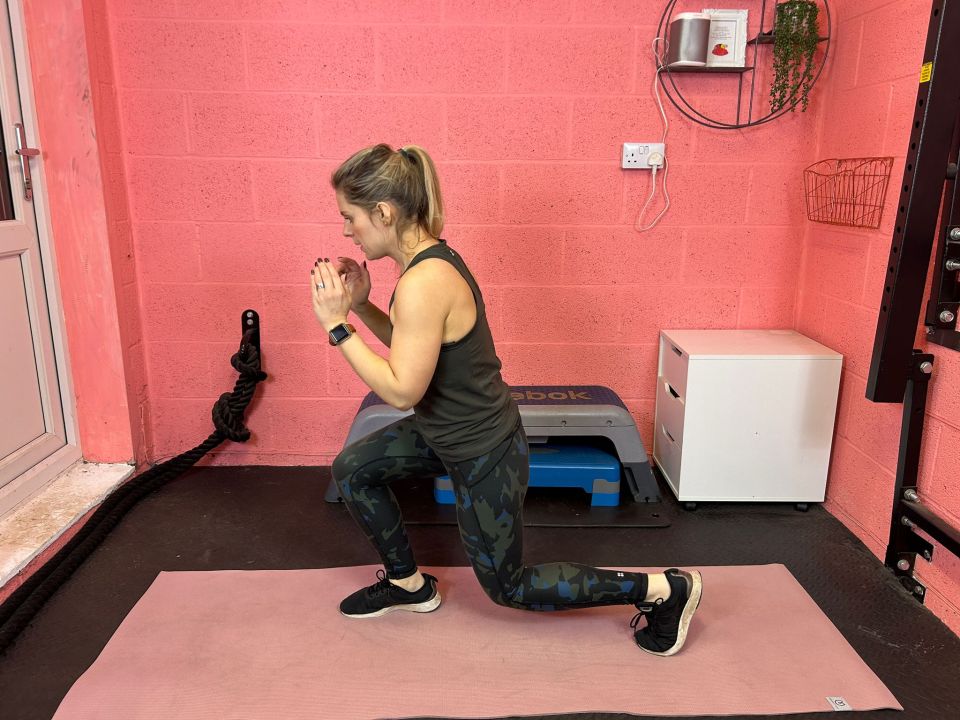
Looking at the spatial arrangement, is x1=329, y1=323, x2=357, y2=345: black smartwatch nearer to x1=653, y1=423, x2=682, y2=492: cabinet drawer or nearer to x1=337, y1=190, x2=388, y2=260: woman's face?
x1=337, y1=190, x2=388, y2=260: woman's face

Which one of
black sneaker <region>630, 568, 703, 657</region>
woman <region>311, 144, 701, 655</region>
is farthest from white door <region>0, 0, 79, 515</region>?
black sneaker <region>630, 568, 703, 657</region>

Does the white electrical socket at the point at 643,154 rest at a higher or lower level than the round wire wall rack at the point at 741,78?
lower

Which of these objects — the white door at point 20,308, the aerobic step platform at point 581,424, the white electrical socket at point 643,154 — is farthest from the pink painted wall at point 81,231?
the white electrical socket at point 643,154

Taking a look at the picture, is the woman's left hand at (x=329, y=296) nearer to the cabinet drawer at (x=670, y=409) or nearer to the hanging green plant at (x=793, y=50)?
the cabinet drawer at (x=670, y=409)

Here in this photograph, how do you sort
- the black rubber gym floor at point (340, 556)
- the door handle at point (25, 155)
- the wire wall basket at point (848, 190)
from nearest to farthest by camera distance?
the black rubber gym floor at point (340, 556), the wire wall basket at point (848, 190), the door handle at point (25, 155)

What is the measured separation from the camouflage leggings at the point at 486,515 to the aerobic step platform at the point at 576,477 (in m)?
0.79

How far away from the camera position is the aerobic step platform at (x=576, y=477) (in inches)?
110

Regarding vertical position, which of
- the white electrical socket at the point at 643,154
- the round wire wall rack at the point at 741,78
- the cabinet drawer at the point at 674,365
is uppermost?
the round wire wall rack at the point at 741,78

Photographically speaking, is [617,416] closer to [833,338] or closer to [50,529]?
[833,338]

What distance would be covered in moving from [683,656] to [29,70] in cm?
274

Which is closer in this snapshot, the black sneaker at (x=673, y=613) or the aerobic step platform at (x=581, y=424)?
the black sneaker at (x=673, y=613)

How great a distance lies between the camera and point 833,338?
276cm

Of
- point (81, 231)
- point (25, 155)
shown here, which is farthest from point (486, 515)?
point (25, 155)

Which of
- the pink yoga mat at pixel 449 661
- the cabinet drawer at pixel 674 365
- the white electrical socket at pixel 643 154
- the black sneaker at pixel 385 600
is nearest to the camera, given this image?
the pink yoga mat at pixel 449 661
